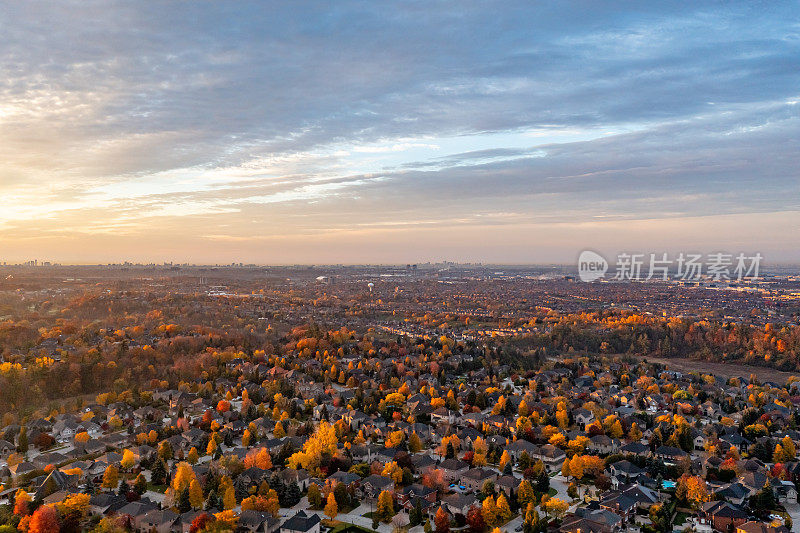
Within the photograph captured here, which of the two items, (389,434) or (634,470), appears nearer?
(634,470)

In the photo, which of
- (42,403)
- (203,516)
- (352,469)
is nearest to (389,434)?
(352,469)

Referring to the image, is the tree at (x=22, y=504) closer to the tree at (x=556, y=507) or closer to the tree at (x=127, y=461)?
the tree at (x=127, y=461)

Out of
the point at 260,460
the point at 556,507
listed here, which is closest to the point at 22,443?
the point at 260,460

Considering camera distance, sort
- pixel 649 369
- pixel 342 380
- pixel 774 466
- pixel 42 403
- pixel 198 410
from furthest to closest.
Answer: pixel 649 369
pixel 342 380
pixel 42 403
pixel 198 410
pixel 774 466

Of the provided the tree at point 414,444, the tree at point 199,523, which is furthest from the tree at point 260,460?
the tree at point 414,444

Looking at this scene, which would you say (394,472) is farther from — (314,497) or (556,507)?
(556,507)

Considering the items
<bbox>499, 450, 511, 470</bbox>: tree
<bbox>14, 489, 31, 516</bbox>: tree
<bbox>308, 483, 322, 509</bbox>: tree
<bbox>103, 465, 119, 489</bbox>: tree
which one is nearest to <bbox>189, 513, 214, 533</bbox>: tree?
<bbox>308, 483, 322, 509</bbox>: tree

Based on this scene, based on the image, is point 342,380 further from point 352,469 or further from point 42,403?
point 42,403
